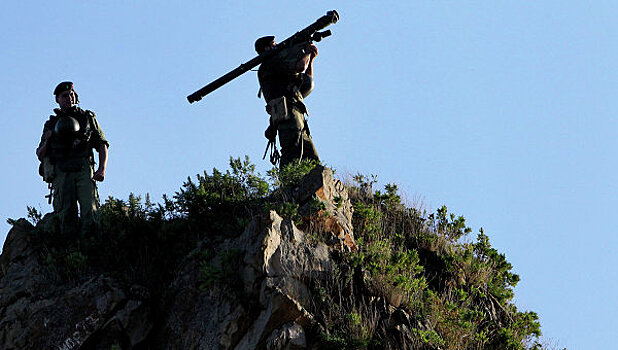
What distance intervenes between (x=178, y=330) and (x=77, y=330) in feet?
3.81

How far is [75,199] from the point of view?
1288 cm

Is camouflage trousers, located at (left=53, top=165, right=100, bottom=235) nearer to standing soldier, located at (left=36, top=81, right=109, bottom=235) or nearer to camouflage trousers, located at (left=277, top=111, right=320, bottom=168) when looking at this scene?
standing soldier, located at (left=36, top=81, right=109, bottom=235)

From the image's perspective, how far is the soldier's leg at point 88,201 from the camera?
1257cm

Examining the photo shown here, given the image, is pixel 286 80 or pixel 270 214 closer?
pixel 270 214

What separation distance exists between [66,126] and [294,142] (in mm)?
3409

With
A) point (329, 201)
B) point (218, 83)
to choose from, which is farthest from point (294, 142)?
point (329, 201)

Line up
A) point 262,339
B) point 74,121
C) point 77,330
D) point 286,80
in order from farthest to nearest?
point 286,80 < point 74,121 < point 77,330 < point 262,339

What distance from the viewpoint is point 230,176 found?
13.2 m

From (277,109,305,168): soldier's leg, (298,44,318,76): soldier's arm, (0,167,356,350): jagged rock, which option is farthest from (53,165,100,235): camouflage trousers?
(298,44,318,76): soldier's arm

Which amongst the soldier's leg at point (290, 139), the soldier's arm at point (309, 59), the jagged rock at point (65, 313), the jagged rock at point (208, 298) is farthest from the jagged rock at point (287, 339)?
the soldier's arm at point (309, 59)

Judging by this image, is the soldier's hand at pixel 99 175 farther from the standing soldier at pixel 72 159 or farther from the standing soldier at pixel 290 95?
the standing soldier at pixel 290 95

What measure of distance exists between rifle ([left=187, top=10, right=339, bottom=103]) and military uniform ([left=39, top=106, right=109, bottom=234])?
251cm

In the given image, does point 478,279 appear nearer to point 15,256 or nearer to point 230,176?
point 230,176

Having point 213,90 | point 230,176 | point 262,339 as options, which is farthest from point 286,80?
point 262,339
